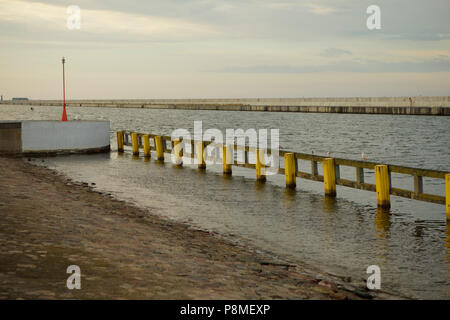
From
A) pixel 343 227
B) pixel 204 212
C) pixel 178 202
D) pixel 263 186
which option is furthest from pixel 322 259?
pixel 263 186

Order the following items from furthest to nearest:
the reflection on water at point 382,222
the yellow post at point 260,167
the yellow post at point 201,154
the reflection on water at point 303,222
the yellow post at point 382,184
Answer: the yellow post at point 201,154
the yellow post at point 260,167
the yellow post at point 382,184
the reflection on water at point 382,222
the reflection on water at point 303,222

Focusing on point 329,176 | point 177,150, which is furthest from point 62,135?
point 329,176

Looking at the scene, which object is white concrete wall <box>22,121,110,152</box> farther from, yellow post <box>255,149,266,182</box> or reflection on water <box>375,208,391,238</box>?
reflection on water <box>375,208,391,238</box>

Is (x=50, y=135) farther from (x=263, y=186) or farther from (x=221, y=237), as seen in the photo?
(x=221, y=237)

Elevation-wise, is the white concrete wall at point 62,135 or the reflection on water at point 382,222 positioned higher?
the white concrete wall at point 62,135

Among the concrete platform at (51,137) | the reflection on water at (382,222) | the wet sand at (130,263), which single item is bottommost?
the reflection on water at (382,222)

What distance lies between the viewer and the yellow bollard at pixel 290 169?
19.7 metres

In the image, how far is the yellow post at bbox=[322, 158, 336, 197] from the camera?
701 inches

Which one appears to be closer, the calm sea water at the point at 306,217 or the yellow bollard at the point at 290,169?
the calm sea water at the point at 306,217

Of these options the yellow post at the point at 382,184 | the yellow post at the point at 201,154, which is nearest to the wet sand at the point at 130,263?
the yellow post at the point at 382,184

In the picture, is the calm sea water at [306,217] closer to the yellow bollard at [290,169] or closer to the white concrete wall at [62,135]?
the yellow bollard at [290,169]

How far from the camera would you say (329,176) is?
1812 cm

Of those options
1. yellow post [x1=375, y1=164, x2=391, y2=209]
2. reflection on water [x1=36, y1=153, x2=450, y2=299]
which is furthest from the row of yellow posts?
reflection on water [x1=36, y1=153, x2=450, y2=299]
